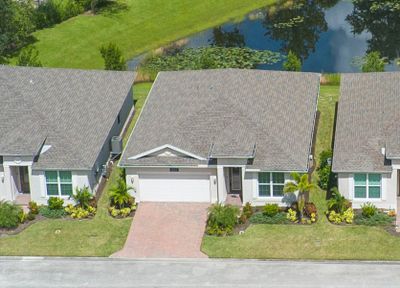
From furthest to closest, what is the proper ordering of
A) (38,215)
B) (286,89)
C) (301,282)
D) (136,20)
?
(136,20) → (286,89) → (38,215) → (301,282)

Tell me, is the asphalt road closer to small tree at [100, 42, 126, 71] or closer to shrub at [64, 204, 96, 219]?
shrub at [64, 204, 96, 219]

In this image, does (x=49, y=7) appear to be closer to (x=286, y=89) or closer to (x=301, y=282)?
(x=286, y=89)

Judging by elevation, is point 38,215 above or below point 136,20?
below

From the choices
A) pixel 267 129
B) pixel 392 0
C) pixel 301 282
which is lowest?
pixel 301 282

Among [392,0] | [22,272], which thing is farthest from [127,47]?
[22,272]

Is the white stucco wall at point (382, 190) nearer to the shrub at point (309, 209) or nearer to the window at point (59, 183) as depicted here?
the shrub at point (309, 209)

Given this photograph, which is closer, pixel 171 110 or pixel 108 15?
pixel 171 110

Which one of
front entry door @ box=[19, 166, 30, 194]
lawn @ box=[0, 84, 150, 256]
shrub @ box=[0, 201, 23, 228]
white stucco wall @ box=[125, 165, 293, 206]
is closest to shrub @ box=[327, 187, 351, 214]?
white stucco wall @ box=[125, 165, 293, 206]
